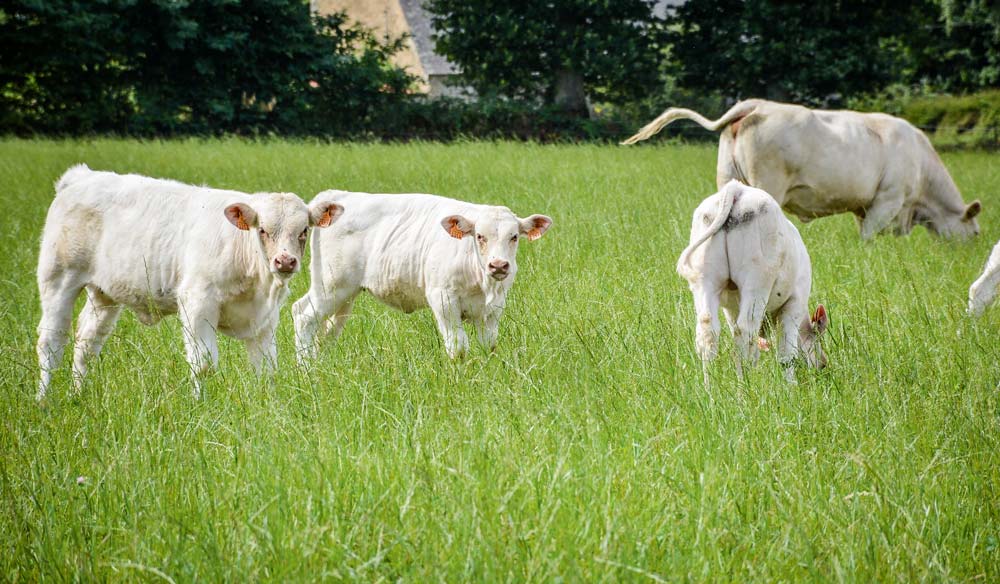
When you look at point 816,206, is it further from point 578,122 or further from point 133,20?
point 133,20

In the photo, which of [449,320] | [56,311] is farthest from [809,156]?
[56,311]

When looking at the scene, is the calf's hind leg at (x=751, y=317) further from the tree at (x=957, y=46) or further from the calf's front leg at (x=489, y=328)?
the tree at (x=957, y=46)

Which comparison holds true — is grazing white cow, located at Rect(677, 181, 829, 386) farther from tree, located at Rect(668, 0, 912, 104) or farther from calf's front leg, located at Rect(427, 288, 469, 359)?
tree, located at Rect(668, 0, 912, 104)

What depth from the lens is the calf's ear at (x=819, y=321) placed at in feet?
17.7

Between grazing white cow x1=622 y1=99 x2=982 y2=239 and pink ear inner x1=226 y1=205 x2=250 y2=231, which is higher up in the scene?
pink ear inner x1=226 y1=205 x2=250 y2=231

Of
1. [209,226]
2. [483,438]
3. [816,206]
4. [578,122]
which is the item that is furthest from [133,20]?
[483,438]

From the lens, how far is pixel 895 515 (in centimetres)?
365

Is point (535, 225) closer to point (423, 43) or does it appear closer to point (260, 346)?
point (260, 346)

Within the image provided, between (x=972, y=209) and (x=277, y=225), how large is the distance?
849 centimetres

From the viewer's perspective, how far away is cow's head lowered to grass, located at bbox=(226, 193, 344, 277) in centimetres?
550

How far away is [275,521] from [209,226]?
9.51ft

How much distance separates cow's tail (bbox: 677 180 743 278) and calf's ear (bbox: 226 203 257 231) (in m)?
2.30

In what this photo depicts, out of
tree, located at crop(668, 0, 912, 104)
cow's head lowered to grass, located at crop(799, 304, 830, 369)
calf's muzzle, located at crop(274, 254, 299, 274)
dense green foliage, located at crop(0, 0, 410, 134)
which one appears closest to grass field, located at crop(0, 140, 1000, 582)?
cow's head lowered to grass, located at crop(799, 304, 830, 369)

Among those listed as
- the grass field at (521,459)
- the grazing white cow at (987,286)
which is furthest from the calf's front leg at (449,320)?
the grazing white cow at (987,286)
